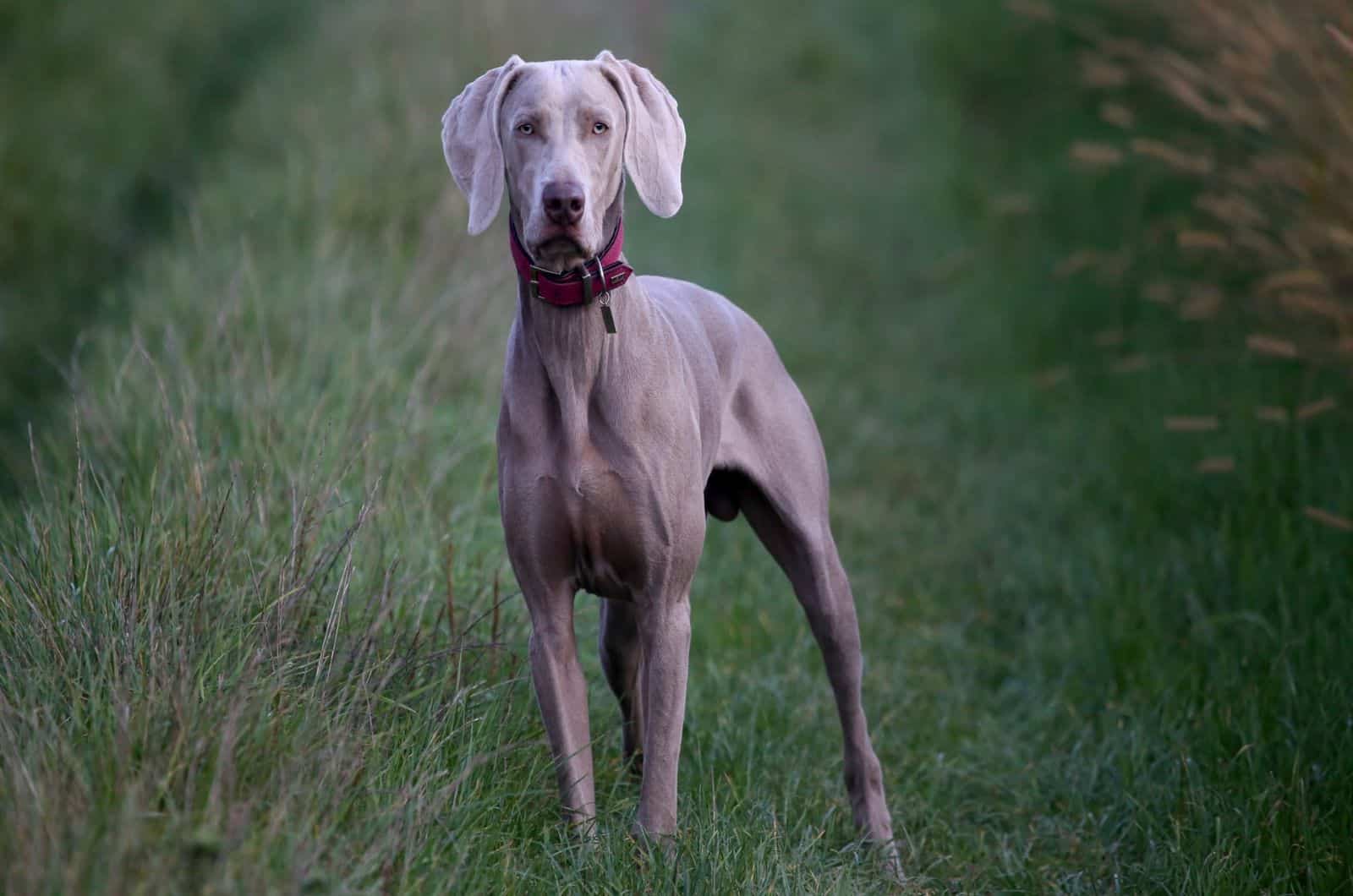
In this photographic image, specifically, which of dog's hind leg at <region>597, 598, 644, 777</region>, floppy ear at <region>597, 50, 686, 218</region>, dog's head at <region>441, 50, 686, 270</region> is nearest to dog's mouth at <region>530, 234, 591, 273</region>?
dog's head at <region>441, 50, 686, 270</region>

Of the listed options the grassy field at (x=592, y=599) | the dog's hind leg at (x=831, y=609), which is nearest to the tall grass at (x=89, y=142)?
the grassy field at (x=592, y=599)

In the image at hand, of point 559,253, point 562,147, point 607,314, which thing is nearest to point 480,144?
point 562,147

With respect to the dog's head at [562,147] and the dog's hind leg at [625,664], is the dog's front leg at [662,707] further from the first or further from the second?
the dog's head at [562,147]

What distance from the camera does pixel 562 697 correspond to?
3.45 meters

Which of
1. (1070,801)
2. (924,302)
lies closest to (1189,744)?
(1070,801)

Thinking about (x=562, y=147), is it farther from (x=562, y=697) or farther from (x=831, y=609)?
(x=831, y=609)

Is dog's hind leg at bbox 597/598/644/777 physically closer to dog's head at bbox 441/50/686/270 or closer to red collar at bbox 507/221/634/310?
red collar at bbox 507/221/634/310

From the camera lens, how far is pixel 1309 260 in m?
5.31

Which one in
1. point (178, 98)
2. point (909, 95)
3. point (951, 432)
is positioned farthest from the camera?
point (909, 95)

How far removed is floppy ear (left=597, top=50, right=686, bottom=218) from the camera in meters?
3.33

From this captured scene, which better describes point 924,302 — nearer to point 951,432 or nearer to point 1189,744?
point 951,432

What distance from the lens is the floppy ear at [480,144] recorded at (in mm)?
3277

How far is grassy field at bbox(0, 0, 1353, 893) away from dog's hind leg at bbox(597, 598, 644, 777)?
0.36 feet

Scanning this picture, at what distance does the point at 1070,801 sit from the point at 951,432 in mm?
3533
